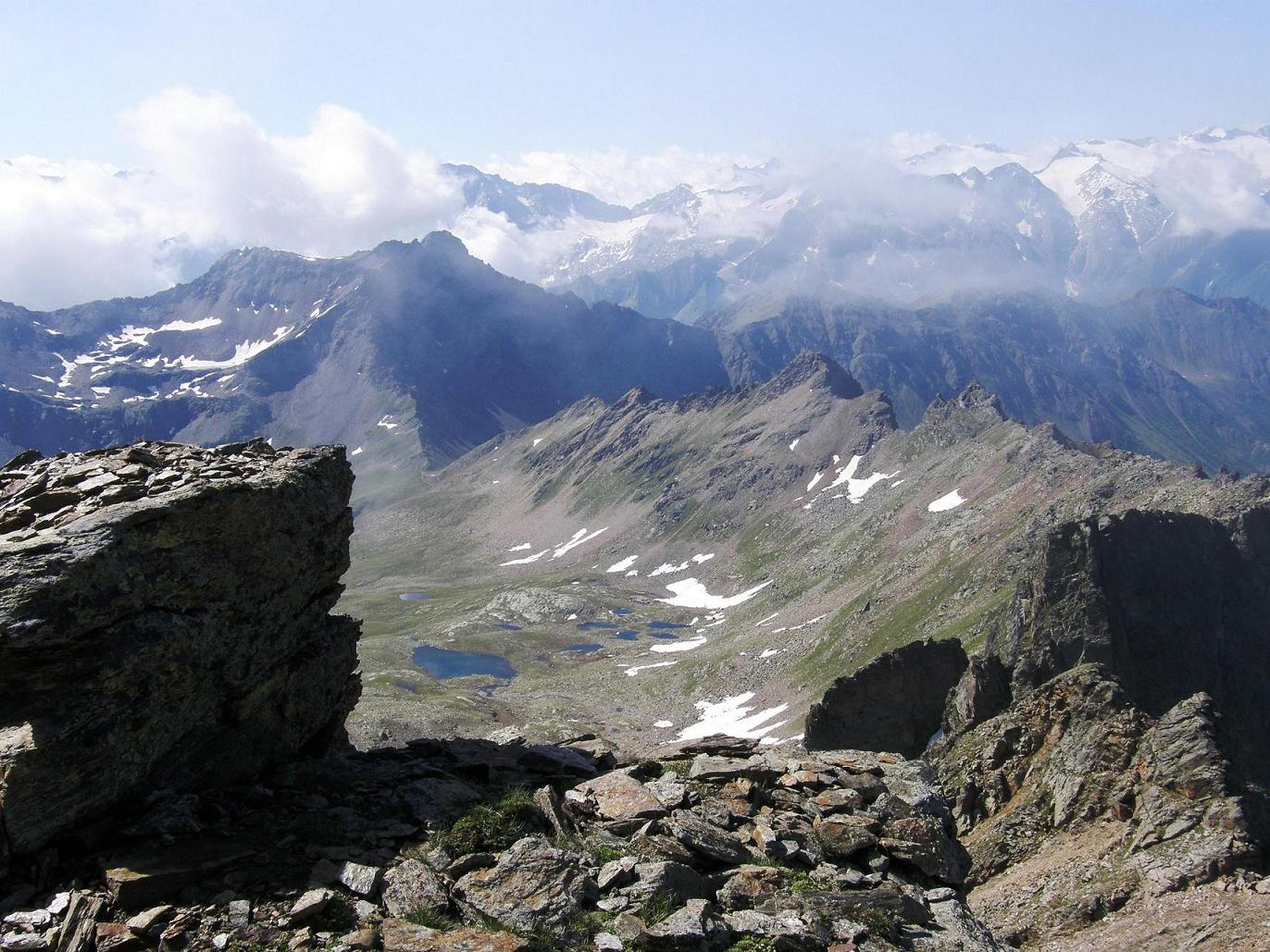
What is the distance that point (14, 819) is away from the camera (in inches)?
637

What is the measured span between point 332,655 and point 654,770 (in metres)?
10.4

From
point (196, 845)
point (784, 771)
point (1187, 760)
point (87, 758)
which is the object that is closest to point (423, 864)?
point (196, 845)

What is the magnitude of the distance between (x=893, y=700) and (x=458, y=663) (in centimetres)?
13538

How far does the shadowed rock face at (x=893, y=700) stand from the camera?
58.9 m

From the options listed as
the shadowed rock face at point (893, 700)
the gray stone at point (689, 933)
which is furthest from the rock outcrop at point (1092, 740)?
the gray stone at point (689, 933)

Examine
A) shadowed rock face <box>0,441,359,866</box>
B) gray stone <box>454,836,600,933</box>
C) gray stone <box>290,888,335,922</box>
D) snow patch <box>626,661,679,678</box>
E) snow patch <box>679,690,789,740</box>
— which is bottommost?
snow patch <box>626,661,679,678</box>

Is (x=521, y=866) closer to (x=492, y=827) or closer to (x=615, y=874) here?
(x=492, y=827)

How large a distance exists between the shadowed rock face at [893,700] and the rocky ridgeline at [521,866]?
37.9 metres

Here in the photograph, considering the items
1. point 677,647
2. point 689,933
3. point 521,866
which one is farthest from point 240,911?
point 677,647

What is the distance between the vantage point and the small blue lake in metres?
174

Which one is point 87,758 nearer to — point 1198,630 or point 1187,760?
point 1187,760

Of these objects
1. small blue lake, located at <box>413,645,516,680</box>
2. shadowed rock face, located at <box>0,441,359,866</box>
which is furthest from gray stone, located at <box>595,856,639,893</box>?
small blue lake, located at <box>413,645,516,680</box>

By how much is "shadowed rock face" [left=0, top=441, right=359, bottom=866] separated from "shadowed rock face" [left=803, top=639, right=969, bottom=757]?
4123 centimetres

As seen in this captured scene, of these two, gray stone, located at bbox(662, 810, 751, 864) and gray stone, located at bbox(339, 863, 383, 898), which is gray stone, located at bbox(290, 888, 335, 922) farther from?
gray stone, located at bbox(662, 810, 751, 864)
